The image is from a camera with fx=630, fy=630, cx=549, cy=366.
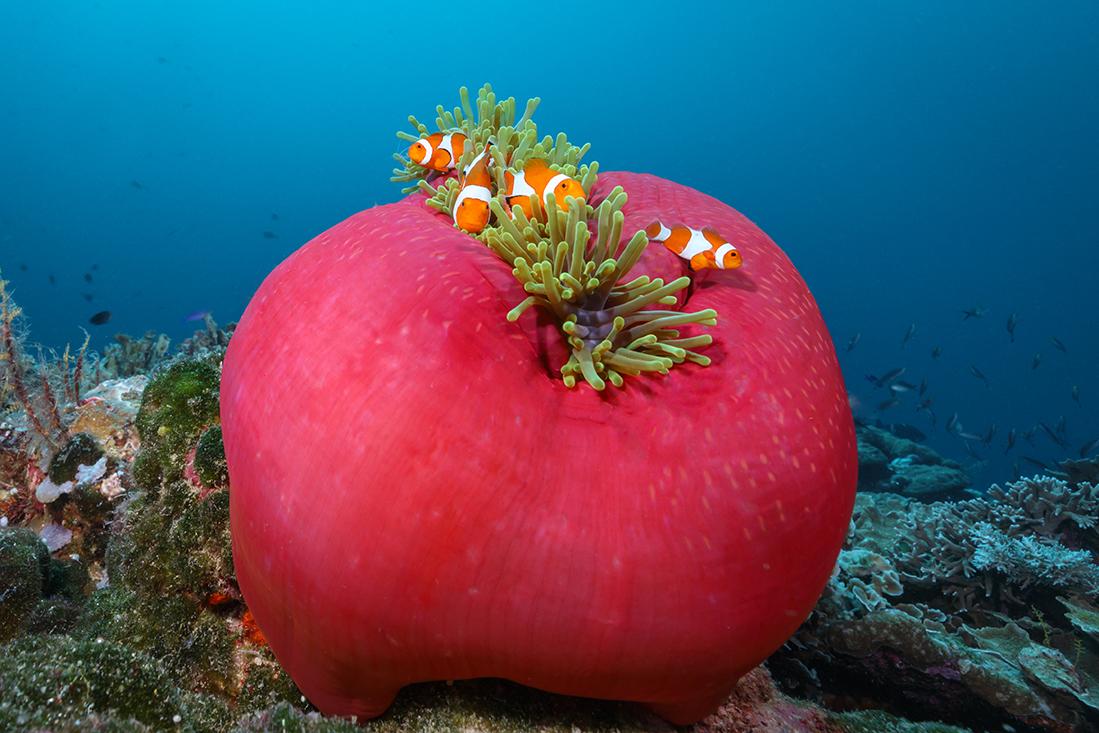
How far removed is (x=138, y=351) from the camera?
5.76 meters

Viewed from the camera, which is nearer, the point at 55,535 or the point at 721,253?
the point at 721,253

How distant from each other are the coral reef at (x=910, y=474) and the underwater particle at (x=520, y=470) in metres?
6.76

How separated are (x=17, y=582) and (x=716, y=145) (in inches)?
1703

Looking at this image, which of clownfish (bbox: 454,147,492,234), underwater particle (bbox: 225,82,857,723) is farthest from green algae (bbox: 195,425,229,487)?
clownfish (bbox: 454,147,492,234)

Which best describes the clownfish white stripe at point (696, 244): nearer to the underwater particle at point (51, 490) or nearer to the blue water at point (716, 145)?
the underwater particle at point (51, 490)

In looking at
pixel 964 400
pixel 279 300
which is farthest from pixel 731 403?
pixel 964 400

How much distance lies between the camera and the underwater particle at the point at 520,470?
4.05 feet

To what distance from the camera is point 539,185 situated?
166 centimetres

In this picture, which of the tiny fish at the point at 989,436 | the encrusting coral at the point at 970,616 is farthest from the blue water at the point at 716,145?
the encrusting coral at the point at 970,616

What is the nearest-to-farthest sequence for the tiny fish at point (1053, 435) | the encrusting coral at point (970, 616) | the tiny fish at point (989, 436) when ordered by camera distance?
the encrusting coral at point (970, 616), the tiny fish at point (1053, 435), the tiny fish at point (989, 436)

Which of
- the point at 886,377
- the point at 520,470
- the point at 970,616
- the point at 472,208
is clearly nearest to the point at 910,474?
the point at 886,377

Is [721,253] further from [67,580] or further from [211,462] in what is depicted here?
[67,580]

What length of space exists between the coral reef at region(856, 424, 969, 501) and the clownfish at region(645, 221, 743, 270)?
6.64 m

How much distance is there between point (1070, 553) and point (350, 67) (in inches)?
1975
